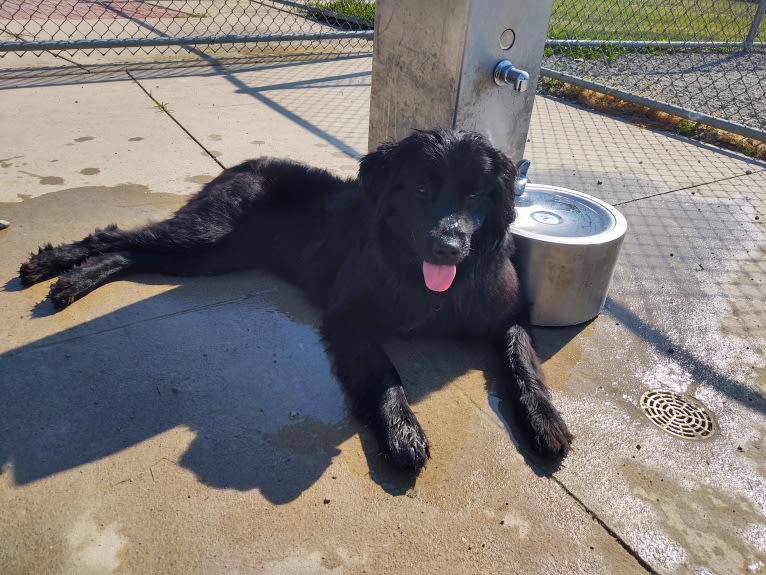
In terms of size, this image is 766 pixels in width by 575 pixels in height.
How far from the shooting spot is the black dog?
272cm

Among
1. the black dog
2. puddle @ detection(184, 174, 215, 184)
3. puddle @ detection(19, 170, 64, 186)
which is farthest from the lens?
puddle @ detection(184, 174, 215, 184)

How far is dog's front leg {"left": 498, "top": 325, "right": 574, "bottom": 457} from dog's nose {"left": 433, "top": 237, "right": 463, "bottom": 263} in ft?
2.32

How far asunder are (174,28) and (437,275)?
28.3 feet

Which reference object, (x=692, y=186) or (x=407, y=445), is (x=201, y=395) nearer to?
(x=407, y=445)

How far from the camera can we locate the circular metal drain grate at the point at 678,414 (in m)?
2.73

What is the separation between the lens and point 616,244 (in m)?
3.30

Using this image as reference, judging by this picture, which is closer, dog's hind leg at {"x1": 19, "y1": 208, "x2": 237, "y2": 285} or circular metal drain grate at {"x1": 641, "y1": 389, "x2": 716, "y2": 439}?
circular metal drain grate at {"x1": 641, "y1": 389, "x2": 716, "y2": 439}

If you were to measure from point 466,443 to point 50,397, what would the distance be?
1.86 meters

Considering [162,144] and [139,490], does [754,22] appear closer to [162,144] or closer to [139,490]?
[162,144]

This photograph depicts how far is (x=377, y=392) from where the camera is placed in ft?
8.94

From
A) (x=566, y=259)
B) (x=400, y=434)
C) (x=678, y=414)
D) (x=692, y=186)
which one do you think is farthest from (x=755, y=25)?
(x=400, y=434)

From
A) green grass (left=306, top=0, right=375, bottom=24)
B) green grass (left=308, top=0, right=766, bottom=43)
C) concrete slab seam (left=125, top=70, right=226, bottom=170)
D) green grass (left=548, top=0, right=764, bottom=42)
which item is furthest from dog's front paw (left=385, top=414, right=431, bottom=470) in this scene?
green grass (left=306, top=0, right=375, bottom=24)

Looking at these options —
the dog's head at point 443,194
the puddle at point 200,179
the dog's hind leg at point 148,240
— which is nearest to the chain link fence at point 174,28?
the puddle at point 200,179

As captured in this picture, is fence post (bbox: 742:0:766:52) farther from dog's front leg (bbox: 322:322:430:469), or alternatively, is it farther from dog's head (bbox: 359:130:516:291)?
dog's front leg (bbox: 322:322:430:469)
